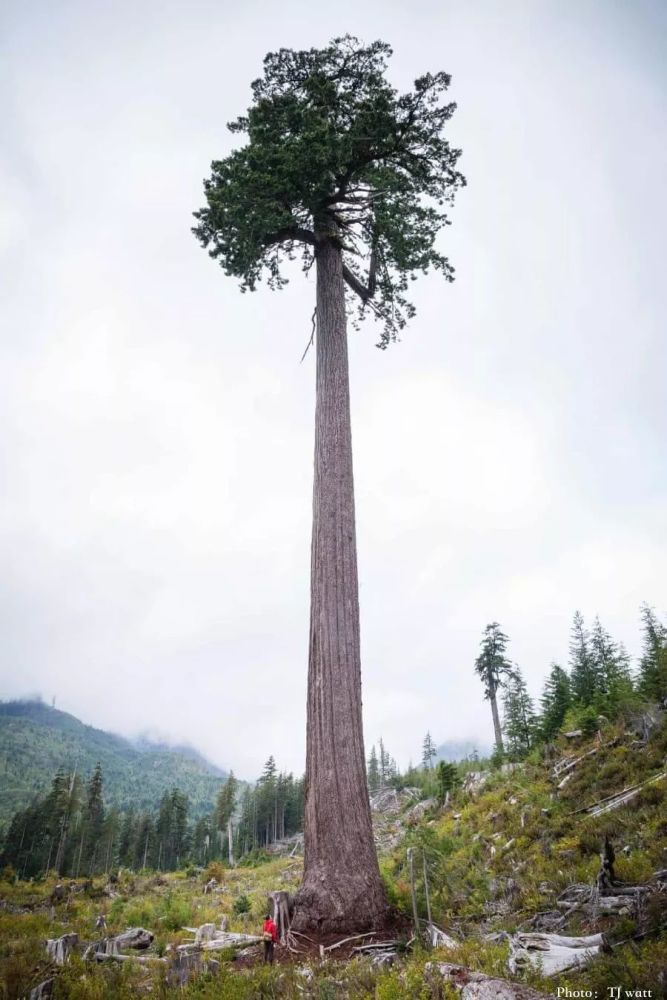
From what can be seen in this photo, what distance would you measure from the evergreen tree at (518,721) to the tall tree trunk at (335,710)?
1572 centimetres

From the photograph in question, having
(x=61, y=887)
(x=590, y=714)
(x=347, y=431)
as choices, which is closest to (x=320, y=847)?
(x=347, y=431)

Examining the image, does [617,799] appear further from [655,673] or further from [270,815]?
[270,815]

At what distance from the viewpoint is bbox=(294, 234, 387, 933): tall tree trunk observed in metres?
4.79

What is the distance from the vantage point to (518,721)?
2250 cm

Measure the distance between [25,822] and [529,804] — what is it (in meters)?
72.2

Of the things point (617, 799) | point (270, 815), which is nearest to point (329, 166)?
point (617, 799)

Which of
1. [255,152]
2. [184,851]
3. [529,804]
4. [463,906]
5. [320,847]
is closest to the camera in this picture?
[320,847]

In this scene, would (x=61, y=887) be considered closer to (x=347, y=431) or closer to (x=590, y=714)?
(x=590, y=714)

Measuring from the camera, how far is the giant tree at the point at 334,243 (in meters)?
5.12

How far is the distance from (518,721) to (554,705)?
17.1 feet

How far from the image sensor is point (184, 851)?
71625 mm

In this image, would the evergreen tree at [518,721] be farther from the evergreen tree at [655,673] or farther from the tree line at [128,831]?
the tree line at [128,831]

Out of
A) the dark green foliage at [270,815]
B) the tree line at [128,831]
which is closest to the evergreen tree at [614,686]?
the tree line at [128,831]

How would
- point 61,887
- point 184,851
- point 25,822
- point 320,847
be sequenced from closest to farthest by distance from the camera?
1. point 320,847
2. point 61,887
3. point 25,822
4. point 184,851
